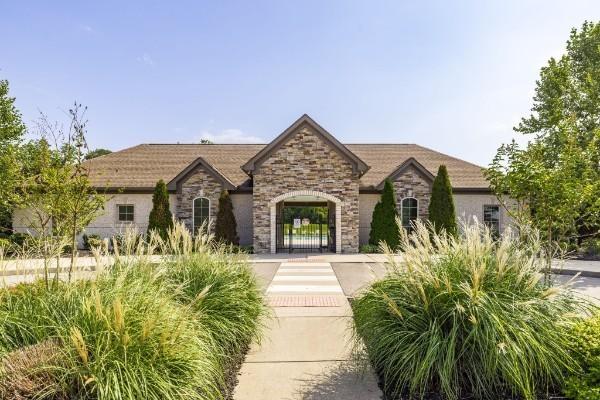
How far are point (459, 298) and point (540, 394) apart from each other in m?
1.12

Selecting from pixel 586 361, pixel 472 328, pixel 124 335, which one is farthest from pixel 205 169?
pixel 586 361

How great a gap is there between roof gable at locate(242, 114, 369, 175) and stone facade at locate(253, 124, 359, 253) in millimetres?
140

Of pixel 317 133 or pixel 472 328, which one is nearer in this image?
pixel 472 328

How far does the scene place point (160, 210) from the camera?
18422 millimetres

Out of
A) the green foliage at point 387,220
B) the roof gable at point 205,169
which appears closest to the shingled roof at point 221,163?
the roof gable at point 205,169

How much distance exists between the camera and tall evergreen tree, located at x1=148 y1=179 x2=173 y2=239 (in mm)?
18312

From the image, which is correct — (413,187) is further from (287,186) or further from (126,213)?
(126,213)

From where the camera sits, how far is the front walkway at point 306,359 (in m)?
4.04

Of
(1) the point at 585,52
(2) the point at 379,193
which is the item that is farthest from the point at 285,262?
(1) the point at 585,52

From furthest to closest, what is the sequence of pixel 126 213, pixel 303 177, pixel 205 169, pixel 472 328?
pixel 126 213 < pixel 205 169 < pixel 303 177 < pixel 472 328

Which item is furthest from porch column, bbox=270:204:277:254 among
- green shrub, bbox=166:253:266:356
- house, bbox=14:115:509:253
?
green shrub, bbox=166:253:266:356

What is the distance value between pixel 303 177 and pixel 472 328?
48.7 feet

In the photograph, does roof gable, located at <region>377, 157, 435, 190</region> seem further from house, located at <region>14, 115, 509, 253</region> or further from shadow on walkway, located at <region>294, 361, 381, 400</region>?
shadow on walkway, located at <region>294, 361, 381, 400</region>

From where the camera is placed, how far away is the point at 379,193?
20125 mm
